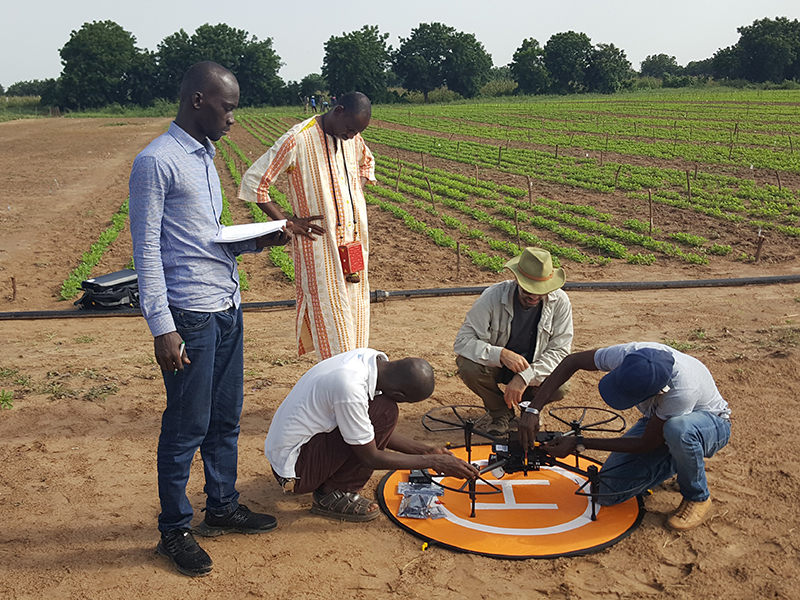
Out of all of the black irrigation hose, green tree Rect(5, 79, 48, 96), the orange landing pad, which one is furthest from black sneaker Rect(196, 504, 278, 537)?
green tree Rect(5, 79, 48, 96)

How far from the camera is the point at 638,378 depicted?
11.0 ft

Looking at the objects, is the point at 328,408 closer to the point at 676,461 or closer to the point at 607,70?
the point at 676,461

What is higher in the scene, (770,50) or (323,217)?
(770,50)

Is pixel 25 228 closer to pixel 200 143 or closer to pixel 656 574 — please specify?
pixel 200 143

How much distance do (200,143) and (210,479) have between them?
1.56m

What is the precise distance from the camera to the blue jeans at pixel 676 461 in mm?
3512

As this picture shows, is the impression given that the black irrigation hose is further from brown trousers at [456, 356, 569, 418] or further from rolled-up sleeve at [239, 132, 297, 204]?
rolled-up sleeve at [239, 132, 297, 204]

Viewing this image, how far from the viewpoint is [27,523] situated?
142 inches

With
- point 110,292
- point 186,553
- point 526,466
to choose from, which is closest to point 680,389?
point 526,466

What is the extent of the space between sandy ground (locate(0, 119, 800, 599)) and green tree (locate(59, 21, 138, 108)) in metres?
64.9

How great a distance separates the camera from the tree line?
6475 centimetres

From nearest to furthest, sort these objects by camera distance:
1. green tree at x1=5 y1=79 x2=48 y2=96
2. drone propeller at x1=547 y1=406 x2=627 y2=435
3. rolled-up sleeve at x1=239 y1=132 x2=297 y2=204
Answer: rolled-up sleeve at x1=239 y1=132 x2=297 y2=204 < drone propeller at x1=547 y1=406 x2=627 y2=435 < green tree at x1=5 y1=79 x2=48 y2=96

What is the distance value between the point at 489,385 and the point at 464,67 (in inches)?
3009

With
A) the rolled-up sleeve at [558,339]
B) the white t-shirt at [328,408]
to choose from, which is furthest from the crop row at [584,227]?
the white t-shirt at [328,408]
